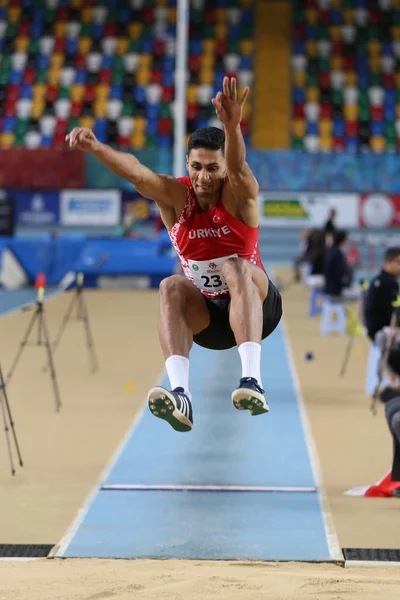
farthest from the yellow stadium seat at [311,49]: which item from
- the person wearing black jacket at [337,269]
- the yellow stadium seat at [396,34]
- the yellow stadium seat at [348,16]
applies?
the person wearing black jacket at [337,269]

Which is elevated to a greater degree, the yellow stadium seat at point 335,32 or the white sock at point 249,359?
the yellow stadium seat at point 335,32

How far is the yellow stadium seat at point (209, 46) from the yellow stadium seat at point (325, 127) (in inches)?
161

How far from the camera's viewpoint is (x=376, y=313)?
1052 cm

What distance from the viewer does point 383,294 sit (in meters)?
10.4

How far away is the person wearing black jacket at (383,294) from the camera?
10219mm

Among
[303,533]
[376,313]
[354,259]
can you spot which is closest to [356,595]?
[303,533]

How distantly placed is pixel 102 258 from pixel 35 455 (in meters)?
12.8

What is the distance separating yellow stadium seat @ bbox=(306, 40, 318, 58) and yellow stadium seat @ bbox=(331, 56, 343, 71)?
571 millimetres

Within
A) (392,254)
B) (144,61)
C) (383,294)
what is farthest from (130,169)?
(144,61)

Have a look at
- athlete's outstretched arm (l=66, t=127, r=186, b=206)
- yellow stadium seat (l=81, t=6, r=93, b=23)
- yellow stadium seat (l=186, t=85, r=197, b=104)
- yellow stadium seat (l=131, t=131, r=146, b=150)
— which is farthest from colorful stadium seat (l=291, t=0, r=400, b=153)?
athlete's outstretched arm (l=66, t=127, r=186, b=206)

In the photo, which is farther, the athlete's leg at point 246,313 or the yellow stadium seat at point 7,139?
the yellow stadium seat at point 7,139

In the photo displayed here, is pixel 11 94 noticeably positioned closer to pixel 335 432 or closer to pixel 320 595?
pixel 335 432

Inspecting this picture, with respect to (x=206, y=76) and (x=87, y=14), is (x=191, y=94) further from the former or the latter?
(x=87, y=14)

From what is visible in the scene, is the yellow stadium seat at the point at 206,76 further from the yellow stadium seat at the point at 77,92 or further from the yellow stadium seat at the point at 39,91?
the yellow stadium seat at the point at 39,91
